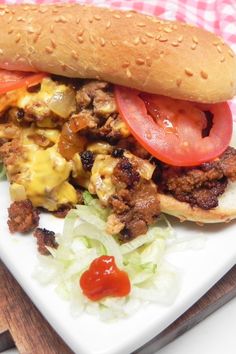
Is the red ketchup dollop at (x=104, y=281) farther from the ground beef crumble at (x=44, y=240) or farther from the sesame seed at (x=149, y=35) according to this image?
the sesame seed at (x=149, y=35)

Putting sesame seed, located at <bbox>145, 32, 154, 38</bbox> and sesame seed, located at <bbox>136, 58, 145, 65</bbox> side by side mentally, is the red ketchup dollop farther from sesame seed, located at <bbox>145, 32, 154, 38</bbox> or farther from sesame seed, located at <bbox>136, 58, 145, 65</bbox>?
sesame seed, located at <bbox>145, 32, 154, 38</bbox>

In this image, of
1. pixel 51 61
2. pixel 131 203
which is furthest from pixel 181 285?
pixel 51 61

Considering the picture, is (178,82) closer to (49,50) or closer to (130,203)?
(130,203)

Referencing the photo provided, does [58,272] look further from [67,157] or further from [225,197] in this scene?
[225,197]

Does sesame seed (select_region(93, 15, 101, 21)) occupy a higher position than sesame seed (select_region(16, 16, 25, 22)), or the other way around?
sesame seed (select_region(93, 15, 101, 21))

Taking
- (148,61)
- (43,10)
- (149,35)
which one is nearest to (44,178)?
(148,61)

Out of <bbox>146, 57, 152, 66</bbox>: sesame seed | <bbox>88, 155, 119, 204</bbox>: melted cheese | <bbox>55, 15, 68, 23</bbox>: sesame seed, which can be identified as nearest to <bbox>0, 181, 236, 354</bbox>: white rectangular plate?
<bbox>88, 155, 119, 204</bbox>: melted cheese
